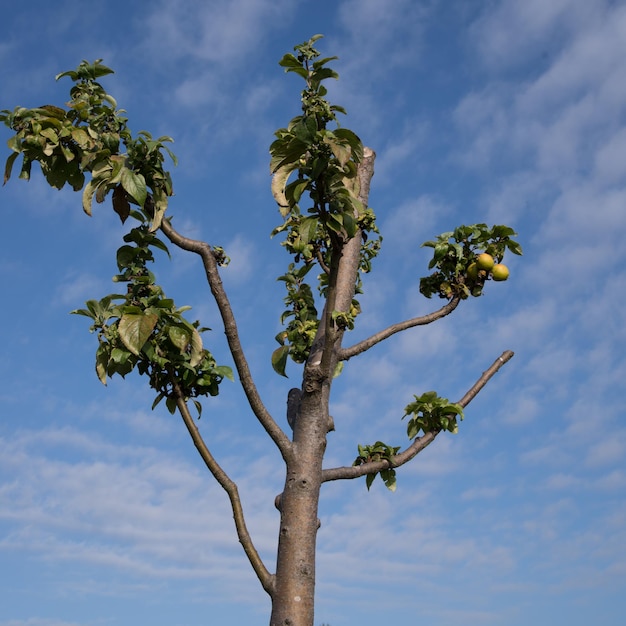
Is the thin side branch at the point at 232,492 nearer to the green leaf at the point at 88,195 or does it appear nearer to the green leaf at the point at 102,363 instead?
the green leaf at the point at 102,363

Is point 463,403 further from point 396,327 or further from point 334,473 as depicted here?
point 334,473

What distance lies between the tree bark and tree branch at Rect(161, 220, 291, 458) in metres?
0.17

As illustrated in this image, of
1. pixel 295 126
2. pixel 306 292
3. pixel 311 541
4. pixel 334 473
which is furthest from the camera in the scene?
pixel 306 292

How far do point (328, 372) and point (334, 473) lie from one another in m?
0.86

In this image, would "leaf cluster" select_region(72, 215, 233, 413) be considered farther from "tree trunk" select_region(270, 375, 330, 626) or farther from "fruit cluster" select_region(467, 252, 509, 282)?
"fruit cluster" select_region(467, 252, 509, 282)

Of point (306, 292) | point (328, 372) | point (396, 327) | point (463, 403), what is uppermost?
point (306, 292)

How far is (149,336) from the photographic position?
17.6ft

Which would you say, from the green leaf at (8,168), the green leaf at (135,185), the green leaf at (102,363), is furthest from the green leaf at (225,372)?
the green leaf at (8,168)

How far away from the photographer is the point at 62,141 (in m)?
5.57

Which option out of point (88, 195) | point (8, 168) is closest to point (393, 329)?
point (88, 195)

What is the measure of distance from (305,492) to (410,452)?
4.47ft

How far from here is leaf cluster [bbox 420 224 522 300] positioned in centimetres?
680

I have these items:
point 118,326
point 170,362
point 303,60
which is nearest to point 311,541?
point 170,362

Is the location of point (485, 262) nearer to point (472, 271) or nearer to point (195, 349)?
point (472, 271)
